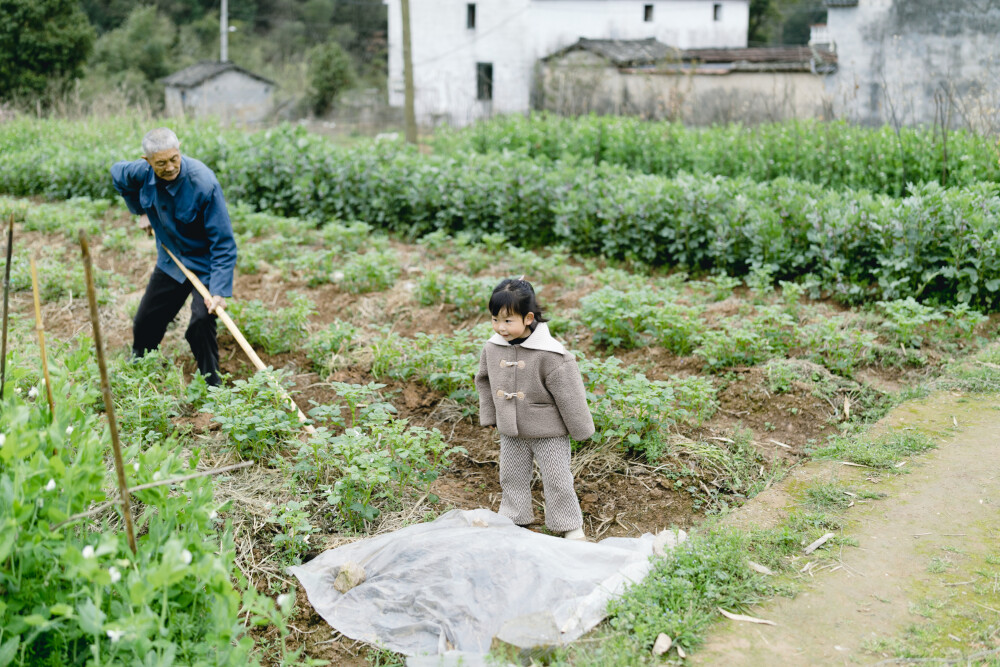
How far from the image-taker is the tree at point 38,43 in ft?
84.0

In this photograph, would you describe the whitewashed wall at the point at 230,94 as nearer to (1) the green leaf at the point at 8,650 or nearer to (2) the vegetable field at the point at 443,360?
(2) the vegetable field at the point at 443,360

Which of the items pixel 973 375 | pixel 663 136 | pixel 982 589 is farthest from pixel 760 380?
pixel 663 136

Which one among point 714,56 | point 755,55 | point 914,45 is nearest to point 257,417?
point 914,45

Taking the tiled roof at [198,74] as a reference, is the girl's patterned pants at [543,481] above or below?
below

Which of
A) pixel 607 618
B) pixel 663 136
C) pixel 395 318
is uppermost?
pixel 663 136

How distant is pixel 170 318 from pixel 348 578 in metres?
2.73

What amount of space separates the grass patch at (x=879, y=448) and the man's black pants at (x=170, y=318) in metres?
3.35

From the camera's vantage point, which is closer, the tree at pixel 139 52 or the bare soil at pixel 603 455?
the bare soil at pixel 603 455

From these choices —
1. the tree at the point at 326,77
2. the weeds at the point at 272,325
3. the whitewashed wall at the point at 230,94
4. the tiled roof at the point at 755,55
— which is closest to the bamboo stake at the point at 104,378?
the weeds at the point at 272,325

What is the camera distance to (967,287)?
618 centimetres

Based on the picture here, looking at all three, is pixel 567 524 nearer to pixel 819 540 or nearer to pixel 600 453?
pixel 600 453

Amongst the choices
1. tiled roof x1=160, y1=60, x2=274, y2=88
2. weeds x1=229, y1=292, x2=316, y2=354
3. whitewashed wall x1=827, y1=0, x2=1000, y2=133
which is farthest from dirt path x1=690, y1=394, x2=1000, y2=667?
tiled roof x1=160, y1=60, x2=274, y2=88

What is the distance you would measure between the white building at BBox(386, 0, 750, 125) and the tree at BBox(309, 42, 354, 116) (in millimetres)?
→ 2266

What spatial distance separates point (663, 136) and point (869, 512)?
733 centimetres
